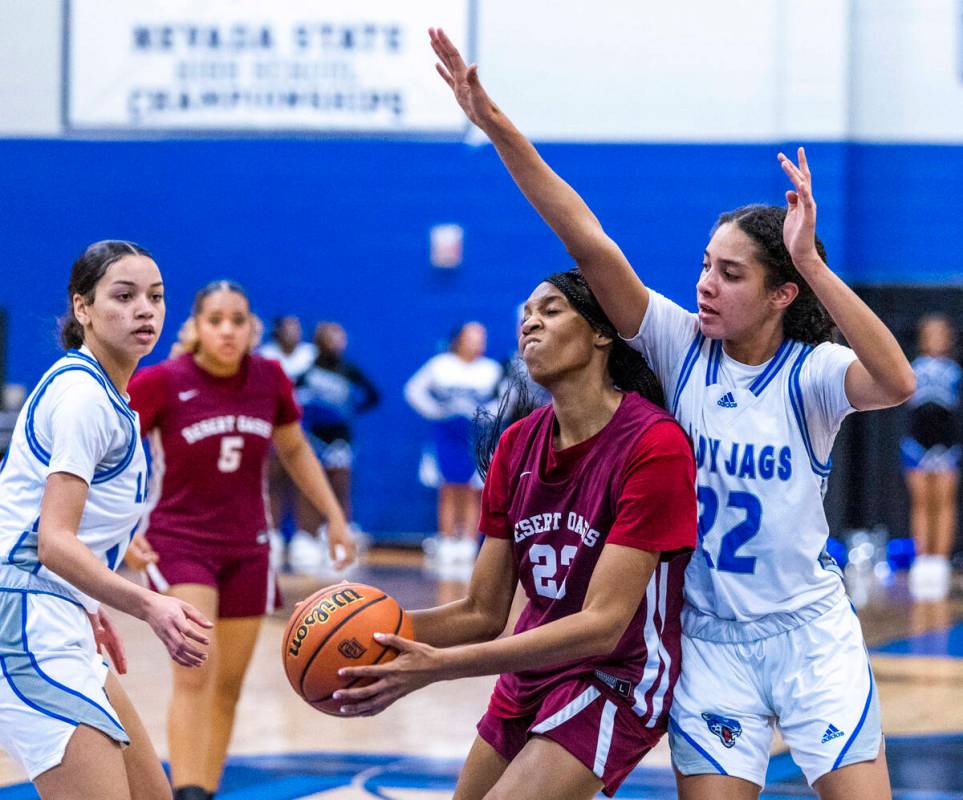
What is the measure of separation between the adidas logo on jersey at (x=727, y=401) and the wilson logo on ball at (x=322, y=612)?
88 centimetres

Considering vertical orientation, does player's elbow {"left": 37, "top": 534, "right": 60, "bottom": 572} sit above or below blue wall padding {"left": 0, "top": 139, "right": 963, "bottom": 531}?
below

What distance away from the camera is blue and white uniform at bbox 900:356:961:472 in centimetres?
1103

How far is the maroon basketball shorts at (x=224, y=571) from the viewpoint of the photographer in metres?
4.69

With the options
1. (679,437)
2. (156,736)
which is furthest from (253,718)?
(679,437)

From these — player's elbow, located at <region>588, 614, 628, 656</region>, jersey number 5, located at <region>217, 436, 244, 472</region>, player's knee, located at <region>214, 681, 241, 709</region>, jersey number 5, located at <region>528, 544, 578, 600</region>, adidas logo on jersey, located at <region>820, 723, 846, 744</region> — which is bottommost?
player's knee, located at <region>214, 681, 241, 709</region>

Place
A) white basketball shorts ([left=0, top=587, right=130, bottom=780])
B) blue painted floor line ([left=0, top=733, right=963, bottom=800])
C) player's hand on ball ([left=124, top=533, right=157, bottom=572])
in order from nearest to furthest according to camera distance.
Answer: white basketball shorts ([left=0, top=587, right=130, bottom=780]), player's hand on ball ([left=124, top=533, right=157, bottom=572]), blue painted floor line ([left=0, top=733, right=963, bottom=800])

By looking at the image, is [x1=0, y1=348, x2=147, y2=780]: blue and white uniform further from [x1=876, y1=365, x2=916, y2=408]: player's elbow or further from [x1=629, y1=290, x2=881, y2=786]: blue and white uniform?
[x1=876, y1=365, x2=916, y2=408]: player's elbow

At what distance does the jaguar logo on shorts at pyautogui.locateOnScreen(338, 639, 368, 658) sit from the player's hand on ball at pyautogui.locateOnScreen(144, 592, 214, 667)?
0.26 m

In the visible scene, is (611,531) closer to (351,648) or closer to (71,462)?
(351,648)

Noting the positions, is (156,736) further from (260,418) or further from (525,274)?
(525,274)

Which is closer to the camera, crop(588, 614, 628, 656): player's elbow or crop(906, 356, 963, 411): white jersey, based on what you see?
crop(588, 614, 628, 656): player's elbow

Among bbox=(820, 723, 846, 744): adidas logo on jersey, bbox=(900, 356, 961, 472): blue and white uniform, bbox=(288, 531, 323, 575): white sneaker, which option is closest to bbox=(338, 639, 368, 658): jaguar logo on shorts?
bbox=(820, 723, 846, 744): adidas logo on jersey

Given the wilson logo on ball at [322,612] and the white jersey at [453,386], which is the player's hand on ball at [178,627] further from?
the white jersey at [453,386]

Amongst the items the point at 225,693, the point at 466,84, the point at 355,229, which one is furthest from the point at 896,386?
the point at 355,229
